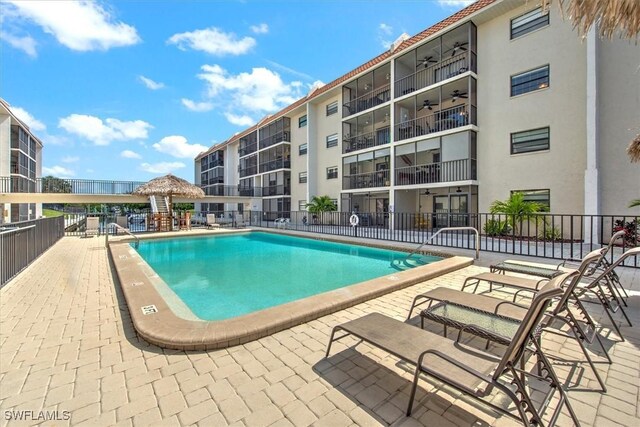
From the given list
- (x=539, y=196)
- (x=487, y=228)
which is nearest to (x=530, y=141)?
(x=539, y=196)

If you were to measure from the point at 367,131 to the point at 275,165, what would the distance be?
10706 mm

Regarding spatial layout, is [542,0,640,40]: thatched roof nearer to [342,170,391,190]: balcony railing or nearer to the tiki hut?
[342,170,391,190]: balcony railing

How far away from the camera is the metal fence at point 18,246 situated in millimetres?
5329

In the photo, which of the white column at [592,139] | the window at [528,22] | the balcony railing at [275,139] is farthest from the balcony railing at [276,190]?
the white column at [592,139]

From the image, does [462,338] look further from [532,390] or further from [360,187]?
[360,187]

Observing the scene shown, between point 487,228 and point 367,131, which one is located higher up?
point 367,131

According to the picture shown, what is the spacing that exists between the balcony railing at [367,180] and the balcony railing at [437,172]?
121 cm

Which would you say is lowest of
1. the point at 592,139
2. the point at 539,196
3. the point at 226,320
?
the point at 226,320

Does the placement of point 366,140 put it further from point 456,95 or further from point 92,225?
point 92,225

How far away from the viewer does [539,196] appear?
1239 centimetres

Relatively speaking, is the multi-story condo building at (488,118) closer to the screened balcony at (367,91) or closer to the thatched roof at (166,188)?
the screened balcony at (367,91)

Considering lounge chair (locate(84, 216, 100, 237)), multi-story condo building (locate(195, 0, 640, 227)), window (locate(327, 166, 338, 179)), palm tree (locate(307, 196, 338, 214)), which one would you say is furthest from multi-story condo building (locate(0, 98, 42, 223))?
multi-story condo building (locate(195, 0, 640, 227))

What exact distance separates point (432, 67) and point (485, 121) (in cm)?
478

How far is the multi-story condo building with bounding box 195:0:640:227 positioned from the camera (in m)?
10.6
